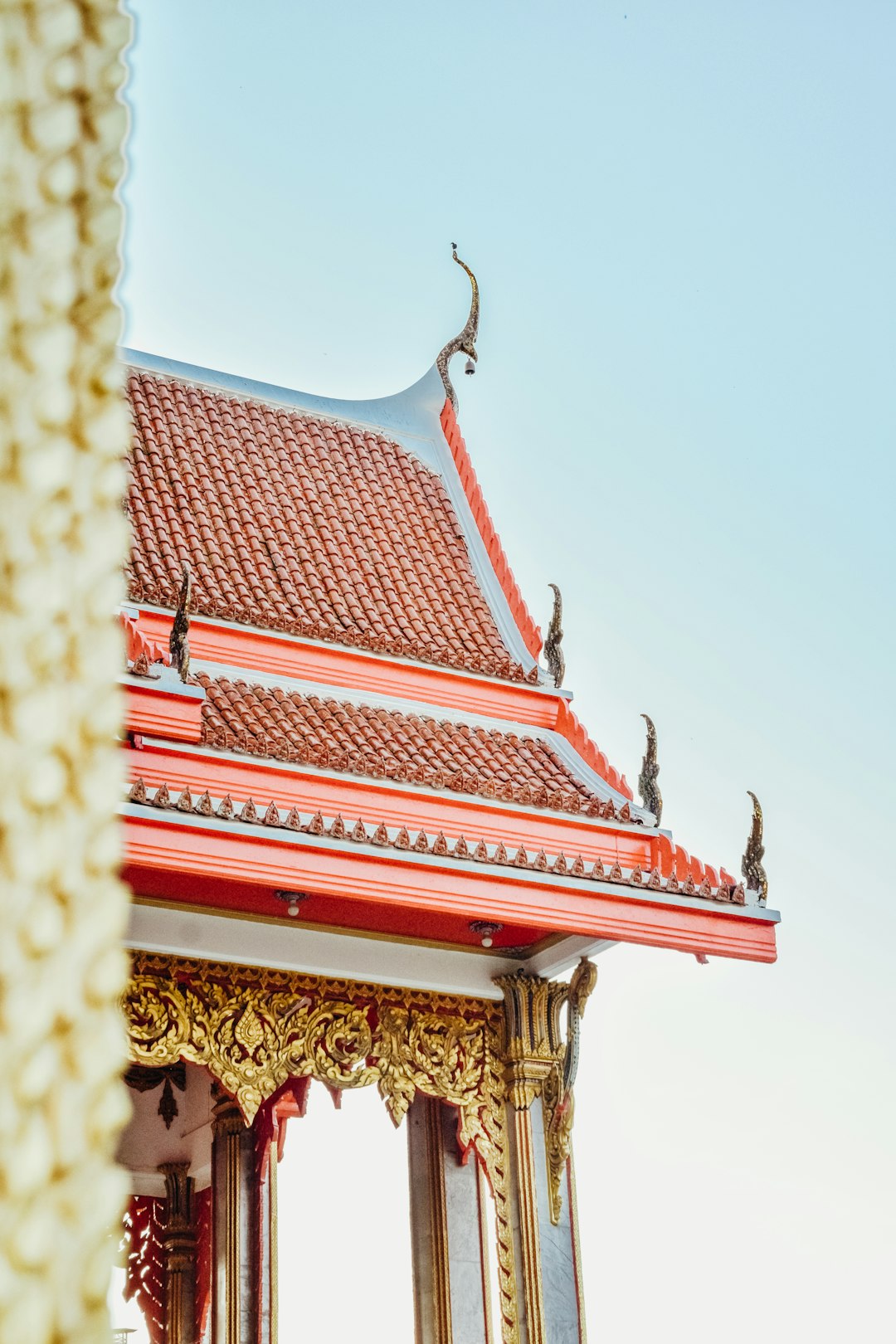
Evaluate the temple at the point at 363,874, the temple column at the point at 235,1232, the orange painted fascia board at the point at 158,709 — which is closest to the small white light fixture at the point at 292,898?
the temple at the point at 363,874

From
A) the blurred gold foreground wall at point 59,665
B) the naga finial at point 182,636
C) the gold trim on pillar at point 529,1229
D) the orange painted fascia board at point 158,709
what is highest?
the naga finial at point 182,636

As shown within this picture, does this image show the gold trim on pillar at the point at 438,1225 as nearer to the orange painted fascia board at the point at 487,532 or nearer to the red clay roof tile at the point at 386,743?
the red clay roof tile at the point at 386,743

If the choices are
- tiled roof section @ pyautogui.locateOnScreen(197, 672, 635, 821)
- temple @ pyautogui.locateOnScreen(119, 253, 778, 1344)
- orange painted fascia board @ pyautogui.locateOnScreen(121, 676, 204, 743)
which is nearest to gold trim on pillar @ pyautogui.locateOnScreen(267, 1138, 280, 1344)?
temple @ pyautogui.locateOnScreen(119, 253, 778, 1344)

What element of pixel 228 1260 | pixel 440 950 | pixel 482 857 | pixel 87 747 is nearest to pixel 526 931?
pixel 440 950

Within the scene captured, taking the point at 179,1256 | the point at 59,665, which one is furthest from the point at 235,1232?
the point at 59,665

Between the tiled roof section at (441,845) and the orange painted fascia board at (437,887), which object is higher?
the tiled roof section at (441,845)

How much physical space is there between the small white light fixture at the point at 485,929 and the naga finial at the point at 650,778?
3.50ft

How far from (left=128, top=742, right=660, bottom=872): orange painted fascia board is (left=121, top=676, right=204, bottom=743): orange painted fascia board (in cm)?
7

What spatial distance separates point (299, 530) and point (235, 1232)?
11.9 ft

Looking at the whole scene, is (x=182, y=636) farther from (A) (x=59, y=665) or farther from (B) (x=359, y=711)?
(A) (x=59, y=665)

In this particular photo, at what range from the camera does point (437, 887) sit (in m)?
6.57

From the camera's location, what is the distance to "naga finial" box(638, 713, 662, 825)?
782cm

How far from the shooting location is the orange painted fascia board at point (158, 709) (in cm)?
641

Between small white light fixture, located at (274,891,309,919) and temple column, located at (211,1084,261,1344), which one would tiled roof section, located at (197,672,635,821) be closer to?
small white light fixture, located at (274,891,309,919)
